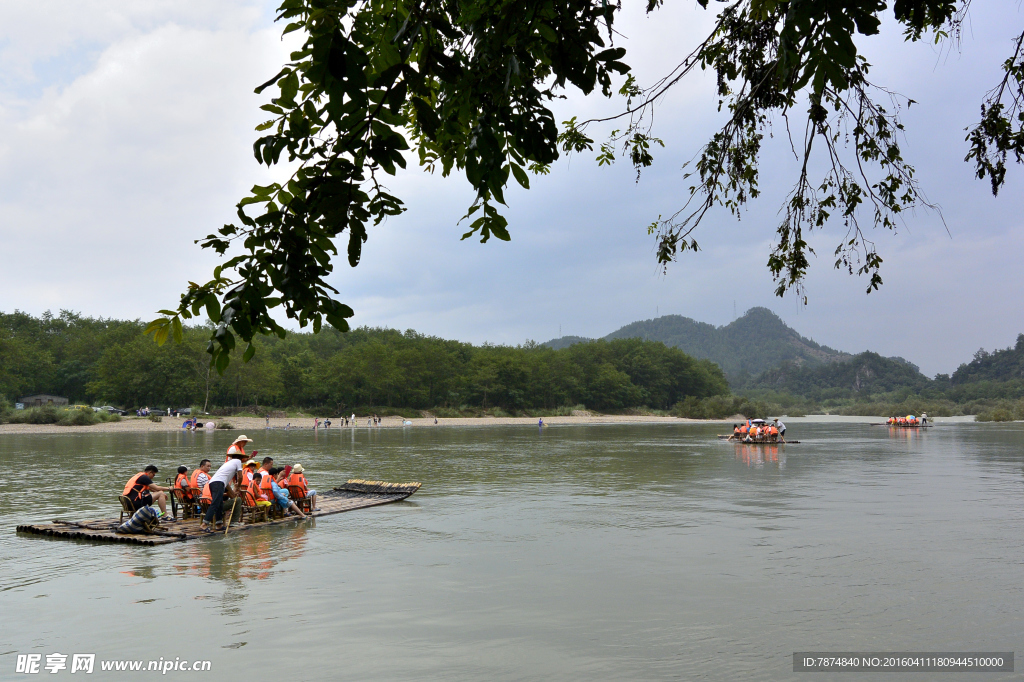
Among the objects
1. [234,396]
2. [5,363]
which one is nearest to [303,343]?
[234,396]

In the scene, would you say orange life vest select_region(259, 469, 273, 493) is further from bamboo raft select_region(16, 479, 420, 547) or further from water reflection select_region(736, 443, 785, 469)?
water reflection select_region(736, 443, 785, 469)

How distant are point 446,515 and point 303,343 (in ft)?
334

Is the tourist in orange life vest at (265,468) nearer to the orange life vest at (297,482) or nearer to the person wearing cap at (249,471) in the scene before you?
the person wearing cap at (249,471)

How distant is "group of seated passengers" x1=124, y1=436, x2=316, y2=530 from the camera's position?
42.3 ft

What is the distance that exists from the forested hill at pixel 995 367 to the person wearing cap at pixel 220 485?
170050 millimetres

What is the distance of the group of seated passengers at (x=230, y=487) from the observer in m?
12.9

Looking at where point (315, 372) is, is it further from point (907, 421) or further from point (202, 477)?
point (202, 477)

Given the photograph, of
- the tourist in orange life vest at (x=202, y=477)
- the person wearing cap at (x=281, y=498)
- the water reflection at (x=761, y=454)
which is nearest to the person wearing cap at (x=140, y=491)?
the tourist in orange life vest at (x=202, y=477)

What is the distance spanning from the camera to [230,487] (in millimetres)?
13312

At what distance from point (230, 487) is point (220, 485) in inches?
8.4

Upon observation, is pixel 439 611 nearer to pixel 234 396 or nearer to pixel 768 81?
pixel 768 81

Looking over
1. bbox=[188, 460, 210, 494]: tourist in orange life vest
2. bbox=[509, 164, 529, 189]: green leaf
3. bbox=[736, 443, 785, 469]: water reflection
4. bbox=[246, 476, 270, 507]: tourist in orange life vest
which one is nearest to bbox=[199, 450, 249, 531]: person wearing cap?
bbox=[246, 476, 270, 507]: tourist in orange life vest

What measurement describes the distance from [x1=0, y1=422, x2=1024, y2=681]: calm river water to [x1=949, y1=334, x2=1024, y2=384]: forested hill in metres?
158

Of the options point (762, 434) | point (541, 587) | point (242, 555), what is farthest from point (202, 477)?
point (762, 434)
